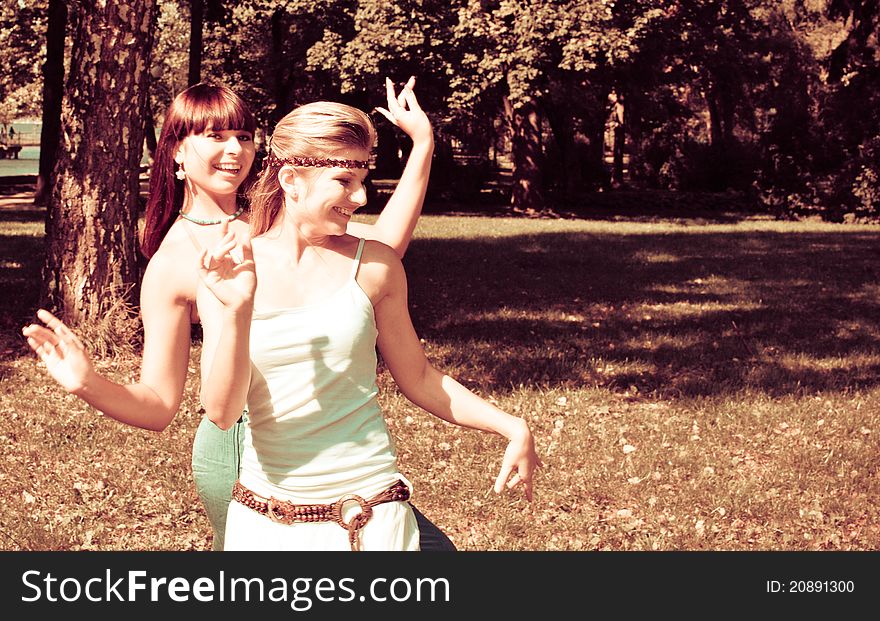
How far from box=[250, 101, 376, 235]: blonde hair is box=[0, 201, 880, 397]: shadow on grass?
6.85 m

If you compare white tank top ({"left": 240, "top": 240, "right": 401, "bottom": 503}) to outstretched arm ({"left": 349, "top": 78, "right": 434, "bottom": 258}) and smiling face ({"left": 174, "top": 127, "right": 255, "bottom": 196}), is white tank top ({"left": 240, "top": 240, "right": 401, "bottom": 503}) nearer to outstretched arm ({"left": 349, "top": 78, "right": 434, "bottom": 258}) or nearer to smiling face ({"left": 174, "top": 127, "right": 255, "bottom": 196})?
outstretched arm ({"left": 349, "top": 78, "right": 434, "bottom": 258})

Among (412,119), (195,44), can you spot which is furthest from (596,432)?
(195,44)

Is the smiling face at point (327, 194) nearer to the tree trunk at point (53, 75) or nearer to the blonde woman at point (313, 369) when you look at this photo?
the blonde woman at point (313, 369)

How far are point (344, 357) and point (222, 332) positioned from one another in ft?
1.09

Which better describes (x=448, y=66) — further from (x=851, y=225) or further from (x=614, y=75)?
(x=851, y=225)

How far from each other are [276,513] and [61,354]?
62 cm

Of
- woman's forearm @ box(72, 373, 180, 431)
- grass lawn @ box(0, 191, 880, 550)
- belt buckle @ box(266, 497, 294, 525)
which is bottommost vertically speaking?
grass lawn @ box(0, 191, 880, 550)

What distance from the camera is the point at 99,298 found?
32.6ft

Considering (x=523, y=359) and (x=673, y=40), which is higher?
(x=673, y=40)

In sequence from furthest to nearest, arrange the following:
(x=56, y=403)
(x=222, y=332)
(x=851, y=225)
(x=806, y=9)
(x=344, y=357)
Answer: (x=806, y=9), (x=851, y=225), (x=56, y=403), (x=344, y=357), (x=222, y=332)

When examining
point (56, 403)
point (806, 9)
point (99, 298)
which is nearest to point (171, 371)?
point (56, 403)

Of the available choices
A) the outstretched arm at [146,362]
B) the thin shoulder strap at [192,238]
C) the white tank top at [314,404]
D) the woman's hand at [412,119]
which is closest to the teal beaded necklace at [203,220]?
the thin shoulder strap at [192,238]

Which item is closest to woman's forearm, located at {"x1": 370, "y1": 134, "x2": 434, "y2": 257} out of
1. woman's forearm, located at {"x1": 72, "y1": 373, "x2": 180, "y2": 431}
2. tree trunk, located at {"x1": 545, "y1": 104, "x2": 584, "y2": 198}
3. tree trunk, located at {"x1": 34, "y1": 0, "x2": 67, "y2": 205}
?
woman's forearm, located at {"x1": 72, "y1": 373, "x2": 180, "y2": 431}

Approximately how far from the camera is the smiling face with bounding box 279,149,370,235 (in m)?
2.50
